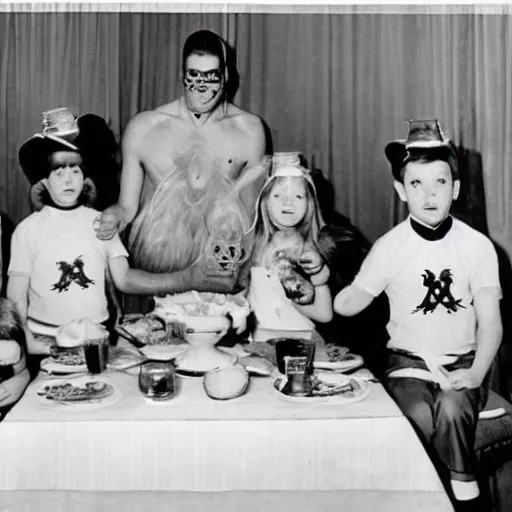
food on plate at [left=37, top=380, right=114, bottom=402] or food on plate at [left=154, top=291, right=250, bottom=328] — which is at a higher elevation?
food on plate at [left=154, top=291, right=250, bottom=328]

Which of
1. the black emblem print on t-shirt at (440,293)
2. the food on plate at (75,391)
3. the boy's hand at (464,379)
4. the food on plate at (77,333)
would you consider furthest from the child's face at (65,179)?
the boy's hand at (464,379)

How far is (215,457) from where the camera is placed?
1.62 m

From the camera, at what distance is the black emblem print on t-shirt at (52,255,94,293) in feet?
6.68

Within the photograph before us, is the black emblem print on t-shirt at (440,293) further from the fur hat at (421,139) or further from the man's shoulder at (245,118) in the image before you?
the man's shoulder at (245,118)

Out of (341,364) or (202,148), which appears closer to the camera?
(341,364)

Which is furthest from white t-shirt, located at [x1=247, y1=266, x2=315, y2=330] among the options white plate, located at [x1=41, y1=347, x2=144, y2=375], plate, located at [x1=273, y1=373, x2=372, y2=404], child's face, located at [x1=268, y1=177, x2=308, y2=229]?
white plate, located at [x1=41, y1=347, x2=144, y2=375]

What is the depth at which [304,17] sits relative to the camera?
6.51 ft

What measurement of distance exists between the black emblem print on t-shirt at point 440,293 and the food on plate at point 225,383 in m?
0.62

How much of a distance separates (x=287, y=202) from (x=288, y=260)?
172 millimetres

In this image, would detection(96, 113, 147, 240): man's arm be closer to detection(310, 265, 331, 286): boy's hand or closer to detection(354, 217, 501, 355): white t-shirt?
detection(310, 265, 331, 286): boy's hand

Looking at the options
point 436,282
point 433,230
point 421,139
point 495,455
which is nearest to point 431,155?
point 421,139

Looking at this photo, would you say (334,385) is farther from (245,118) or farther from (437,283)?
(245,118)

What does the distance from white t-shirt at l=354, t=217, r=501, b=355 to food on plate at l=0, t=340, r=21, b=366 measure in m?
1.09

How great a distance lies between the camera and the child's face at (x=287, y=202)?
203 centimetres
